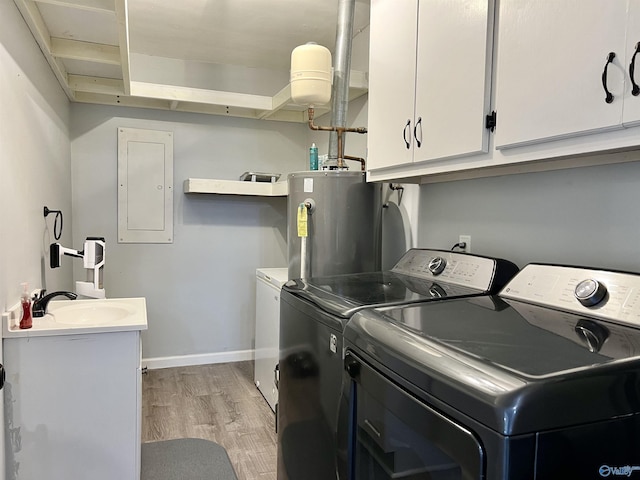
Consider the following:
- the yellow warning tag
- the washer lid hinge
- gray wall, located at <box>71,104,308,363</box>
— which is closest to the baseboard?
gray wall, located at <box>71,104,308,363</box>

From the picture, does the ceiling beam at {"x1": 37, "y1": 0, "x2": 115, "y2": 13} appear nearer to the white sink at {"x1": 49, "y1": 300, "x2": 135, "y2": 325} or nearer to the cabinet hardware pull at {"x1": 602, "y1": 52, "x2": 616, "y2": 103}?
the white sink at {"x1": 49, "y1": 300, "x2": 135, "y2": 325}

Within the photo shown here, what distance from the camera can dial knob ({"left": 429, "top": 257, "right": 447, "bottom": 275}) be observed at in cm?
A: 172

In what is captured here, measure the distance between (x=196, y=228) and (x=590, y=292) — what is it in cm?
312

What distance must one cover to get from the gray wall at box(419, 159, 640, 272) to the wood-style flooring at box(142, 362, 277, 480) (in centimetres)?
152

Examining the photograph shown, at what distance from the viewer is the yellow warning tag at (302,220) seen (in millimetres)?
2254

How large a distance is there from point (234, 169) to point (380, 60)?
2.13 m

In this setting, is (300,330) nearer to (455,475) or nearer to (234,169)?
(455,475)

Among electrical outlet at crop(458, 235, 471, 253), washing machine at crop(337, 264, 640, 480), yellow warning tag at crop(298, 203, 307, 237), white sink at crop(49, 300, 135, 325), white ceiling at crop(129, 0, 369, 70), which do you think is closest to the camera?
washing machine at crop(337, 264, 640, 480)

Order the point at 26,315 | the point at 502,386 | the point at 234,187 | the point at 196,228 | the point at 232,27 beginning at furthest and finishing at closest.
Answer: the point at 196,228 → the point at 234,187 → the point at 232,27 → the point at 26,315 → the point at 502,386

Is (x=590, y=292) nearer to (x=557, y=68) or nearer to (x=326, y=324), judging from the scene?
(x=557, y=68)

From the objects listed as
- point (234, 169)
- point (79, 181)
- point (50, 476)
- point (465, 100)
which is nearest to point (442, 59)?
point (465, 100)

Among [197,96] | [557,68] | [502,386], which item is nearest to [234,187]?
[197,96]

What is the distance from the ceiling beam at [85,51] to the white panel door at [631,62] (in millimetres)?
2448

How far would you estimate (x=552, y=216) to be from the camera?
1.48m
